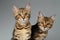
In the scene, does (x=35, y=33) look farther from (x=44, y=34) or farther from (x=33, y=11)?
(x=33, y=11)

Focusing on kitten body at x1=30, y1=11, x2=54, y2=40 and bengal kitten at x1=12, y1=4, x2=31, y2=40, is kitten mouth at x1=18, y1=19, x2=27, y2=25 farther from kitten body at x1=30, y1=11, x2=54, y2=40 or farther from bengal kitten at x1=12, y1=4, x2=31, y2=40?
kitten body at x1=30, y1=11, x2=54, y2=40

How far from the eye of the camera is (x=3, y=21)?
4.95ft

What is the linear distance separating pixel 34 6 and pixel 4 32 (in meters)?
0.30

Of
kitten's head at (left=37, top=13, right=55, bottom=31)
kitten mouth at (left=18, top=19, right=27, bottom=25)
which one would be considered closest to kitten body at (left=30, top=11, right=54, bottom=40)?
kitten's head at (left=37, top=13, right=55, bottom=31)

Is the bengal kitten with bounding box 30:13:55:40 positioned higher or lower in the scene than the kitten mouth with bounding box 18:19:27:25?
lower

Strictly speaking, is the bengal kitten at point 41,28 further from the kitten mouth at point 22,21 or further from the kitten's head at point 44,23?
the kitten mouth at point 22,21

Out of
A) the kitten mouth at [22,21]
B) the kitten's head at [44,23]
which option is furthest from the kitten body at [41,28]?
the kitten mouth at [22,21]

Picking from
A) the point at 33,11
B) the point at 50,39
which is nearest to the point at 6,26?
the point at 33,11

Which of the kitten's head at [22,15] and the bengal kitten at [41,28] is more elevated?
the kitten's head at [22,15]

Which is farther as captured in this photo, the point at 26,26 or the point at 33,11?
the point at 33,11

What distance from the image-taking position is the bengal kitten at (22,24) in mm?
1071

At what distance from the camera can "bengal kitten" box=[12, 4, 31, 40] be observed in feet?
3.51

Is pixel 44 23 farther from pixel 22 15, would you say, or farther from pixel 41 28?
pixel 22 15

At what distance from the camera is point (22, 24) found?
1.08 metres
